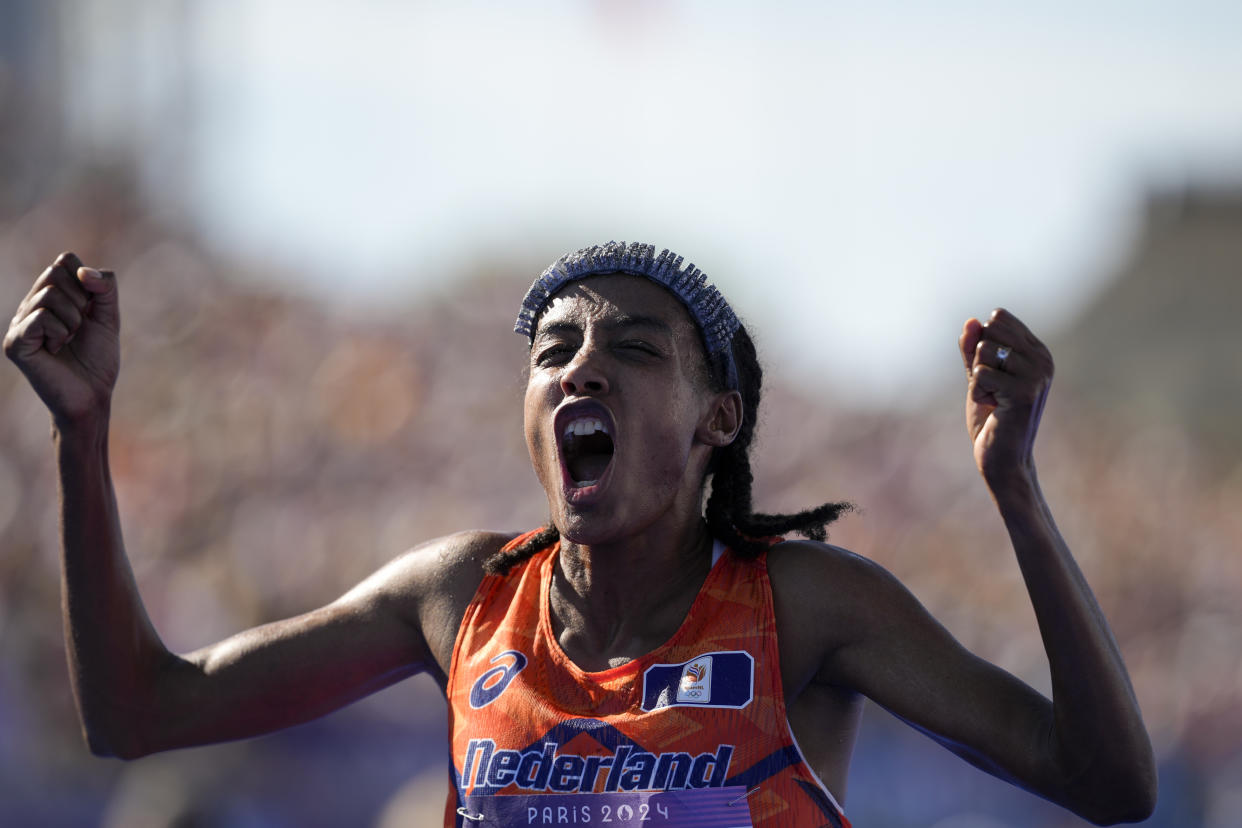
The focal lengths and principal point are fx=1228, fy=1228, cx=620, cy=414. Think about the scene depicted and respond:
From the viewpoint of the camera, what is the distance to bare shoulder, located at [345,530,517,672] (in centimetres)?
246

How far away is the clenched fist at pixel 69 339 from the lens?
2.32 metres

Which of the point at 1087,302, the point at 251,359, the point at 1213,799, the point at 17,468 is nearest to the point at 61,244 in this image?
the point at 251,359

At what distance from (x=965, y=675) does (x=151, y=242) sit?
13429mm

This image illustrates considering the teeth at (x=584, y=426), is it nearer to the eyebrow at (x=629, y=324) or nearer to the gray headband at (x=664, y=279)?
the eyebrow at (x=629, y=324)

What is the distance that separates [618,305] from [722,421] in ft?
1.10

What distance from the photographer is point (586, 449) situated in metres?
2.47

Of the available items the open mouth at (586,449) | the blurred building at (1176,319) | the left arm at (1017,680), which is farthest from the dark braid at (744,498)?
the blurred building at (1176,319)

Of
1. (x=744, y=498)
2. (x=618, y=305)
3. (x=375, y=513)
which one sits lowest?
(x=375, y=513)

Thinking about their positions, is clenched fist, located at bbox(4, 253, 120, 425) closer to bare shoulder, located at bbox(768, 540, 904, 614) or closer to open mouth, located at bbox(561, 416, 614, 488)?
open mouth, located at bbox(561, 416, 614, 488)

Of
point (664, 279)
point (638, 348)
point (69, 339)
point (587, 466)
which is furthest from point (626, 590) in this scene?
point (69, 339)

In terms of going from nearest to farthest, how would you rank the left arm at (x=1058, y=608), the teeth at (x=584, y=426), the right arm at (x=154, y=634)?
the left arm at (x=1058, y=608) < the teeth at (x=584, y=426) < the right arm at (x=154, y=634)

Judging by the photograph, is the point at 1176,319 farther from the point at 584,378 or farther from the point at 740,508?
the point at 584,378

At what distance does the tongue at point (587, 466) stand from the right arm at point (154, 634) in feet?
1.04

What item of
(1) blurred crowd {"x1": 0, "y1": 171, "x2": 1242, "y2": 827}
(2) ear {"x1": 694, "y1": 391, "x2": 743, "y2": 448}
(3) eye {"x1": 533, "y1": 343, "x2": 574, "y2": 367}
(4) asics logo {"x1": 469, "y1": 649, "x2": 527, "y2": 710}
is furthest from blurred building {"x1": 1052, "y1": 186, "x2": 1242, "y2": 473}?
(4) asics logo {"x1": 469, "y1": 649, "x2": 527, "y2": 710}
